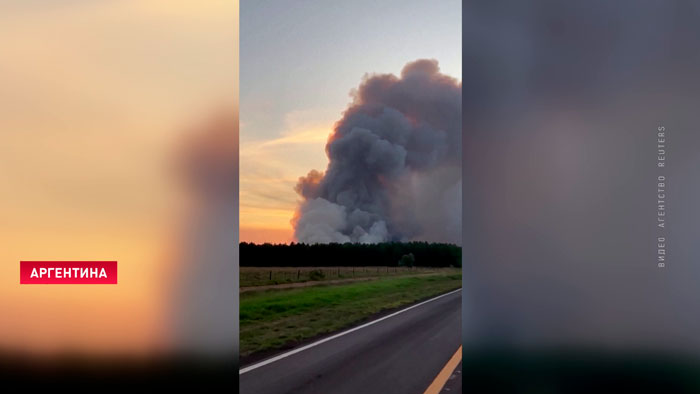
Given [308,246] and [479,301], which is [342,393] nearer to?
[479,301]

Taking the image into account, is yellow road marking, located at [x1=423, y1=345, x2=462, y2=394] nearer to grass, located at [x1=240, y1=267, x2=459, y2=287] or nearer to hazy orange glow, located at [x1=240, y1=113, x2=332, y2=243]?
hazy orange glow, located at [x1=240, y1=113, x2=332, y2=243]

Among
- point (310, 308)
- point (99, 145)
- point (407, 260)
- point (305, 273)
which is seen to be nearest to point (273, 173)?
point (310, 308)

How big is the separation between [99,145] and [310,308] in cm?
1082

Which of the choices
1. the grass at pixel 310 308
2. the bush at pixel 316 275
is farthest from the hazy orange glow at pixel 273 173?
the bush at pixel 316 275

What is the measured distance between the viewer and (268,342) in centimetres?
774

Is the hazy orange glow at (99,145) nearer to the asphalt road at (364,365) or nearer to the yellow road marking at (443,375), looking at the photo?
the asphalt road at (364,365)

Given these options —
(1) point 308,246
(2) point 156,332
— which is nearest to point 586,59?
(2) point 156,332

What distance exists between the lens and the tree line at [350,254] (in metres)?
20.1

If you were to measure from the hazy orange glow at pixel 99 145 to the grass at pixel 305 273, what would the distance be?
1332 cm

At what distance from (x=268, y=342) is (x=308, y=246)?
1493cm

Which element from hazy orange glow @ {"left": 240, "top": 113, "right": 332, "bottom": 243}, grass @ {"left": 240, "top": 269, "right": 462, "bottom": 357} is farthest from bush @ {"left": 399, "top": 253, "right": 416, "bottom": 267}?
hazy orange glow @ {"left": 240, "top": 113, "right": 332, "bottom": 243}

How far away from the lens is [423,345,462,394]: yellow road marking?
5.30m

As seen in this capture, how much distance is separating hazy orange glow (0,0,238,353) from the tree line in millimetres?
15565

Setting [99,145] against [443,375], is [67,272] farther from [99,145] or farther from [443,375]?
[443,375]
